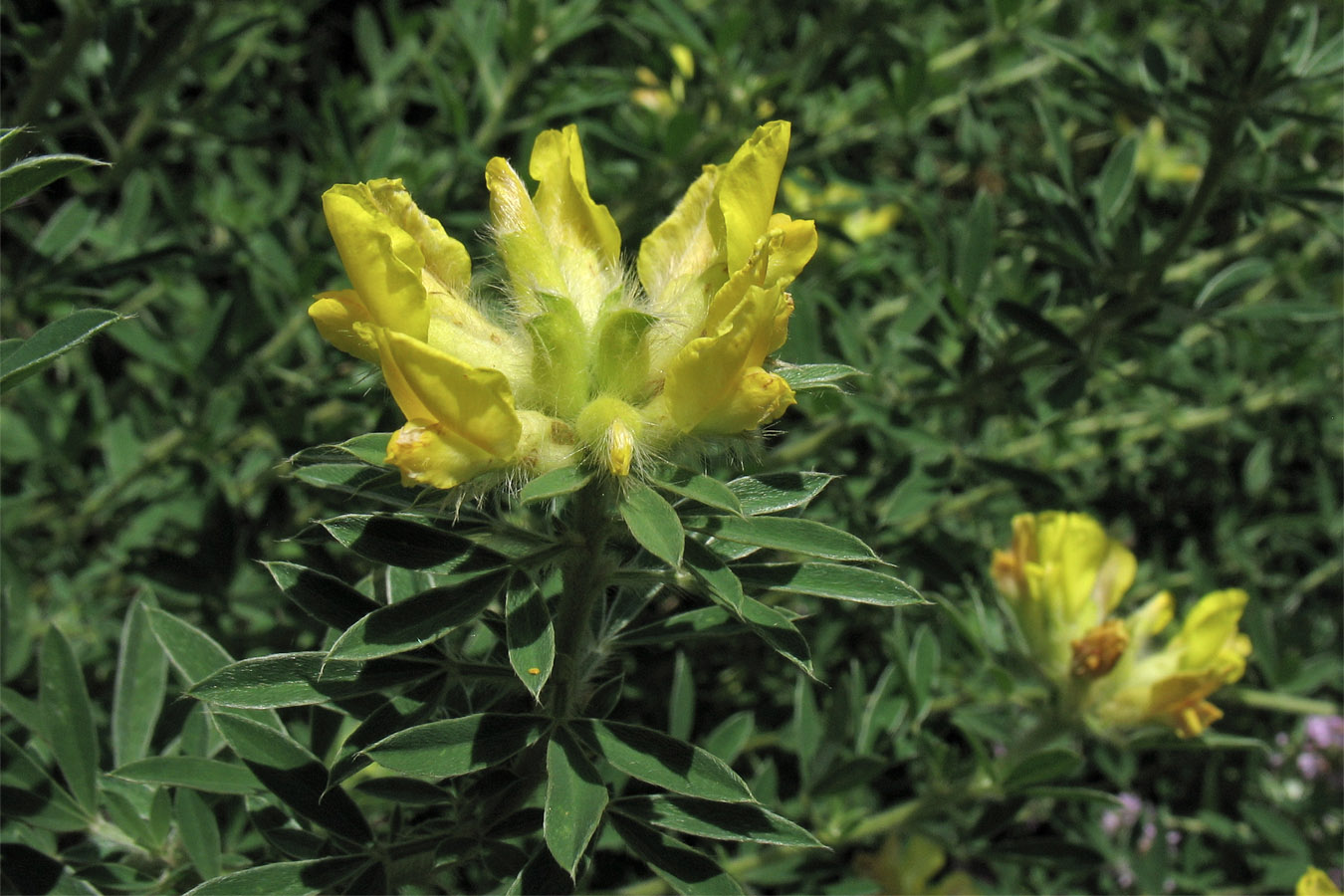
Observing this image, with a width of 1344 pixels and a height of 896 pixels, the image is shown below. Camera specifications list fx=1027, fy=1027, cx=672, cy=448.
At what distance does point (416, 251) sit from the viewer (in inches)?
44.4

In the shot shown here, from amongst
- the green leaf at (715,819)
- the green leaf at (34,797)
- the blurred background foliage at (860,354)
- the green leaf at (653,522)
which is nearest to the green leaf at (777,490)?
the blurred background foliage at (860,354)

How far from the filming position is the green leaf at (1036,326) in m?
2.21

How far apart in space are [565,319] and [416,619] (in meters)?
0.38

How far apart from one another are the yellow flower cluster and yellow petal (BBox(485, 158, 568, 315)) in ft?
4.21

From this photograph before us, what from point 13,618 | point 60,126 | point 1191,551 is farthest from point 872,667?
point 60,126

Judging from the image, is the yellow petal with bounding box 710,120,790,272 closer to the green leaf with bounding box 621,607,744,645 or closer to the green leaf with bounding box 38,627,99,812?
the green leaf with bounding box 621,607,744,645

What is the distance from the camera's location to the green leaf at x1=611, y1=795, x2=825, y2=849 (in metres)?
1.27

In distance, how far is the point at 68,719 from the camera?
1518 millimetres

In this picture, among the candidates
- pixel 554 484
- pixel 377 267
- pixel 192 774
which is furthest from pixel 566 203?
pixel 192 774

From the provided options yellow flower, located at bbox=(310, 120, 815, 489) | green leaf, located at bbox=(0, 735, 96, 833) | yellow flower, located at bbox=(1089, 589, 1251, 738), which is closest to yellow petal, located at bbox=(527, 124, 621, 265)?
yellow flower, located at bbox=(310, 120, 815, 489)

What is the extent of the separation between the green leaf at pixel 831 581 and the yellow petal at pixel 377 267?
498 millimetres

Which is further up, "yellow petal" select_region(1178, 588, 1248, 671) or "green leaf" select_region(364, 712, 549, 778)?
"green leaf" select_region(364, 712, 549, 778)

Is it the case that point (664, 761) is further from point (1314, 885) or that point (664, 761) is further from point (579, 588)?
point (1314, 885)

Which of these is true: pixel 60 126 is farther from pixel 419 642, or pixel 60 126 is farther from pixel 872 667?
pixel 872 667
